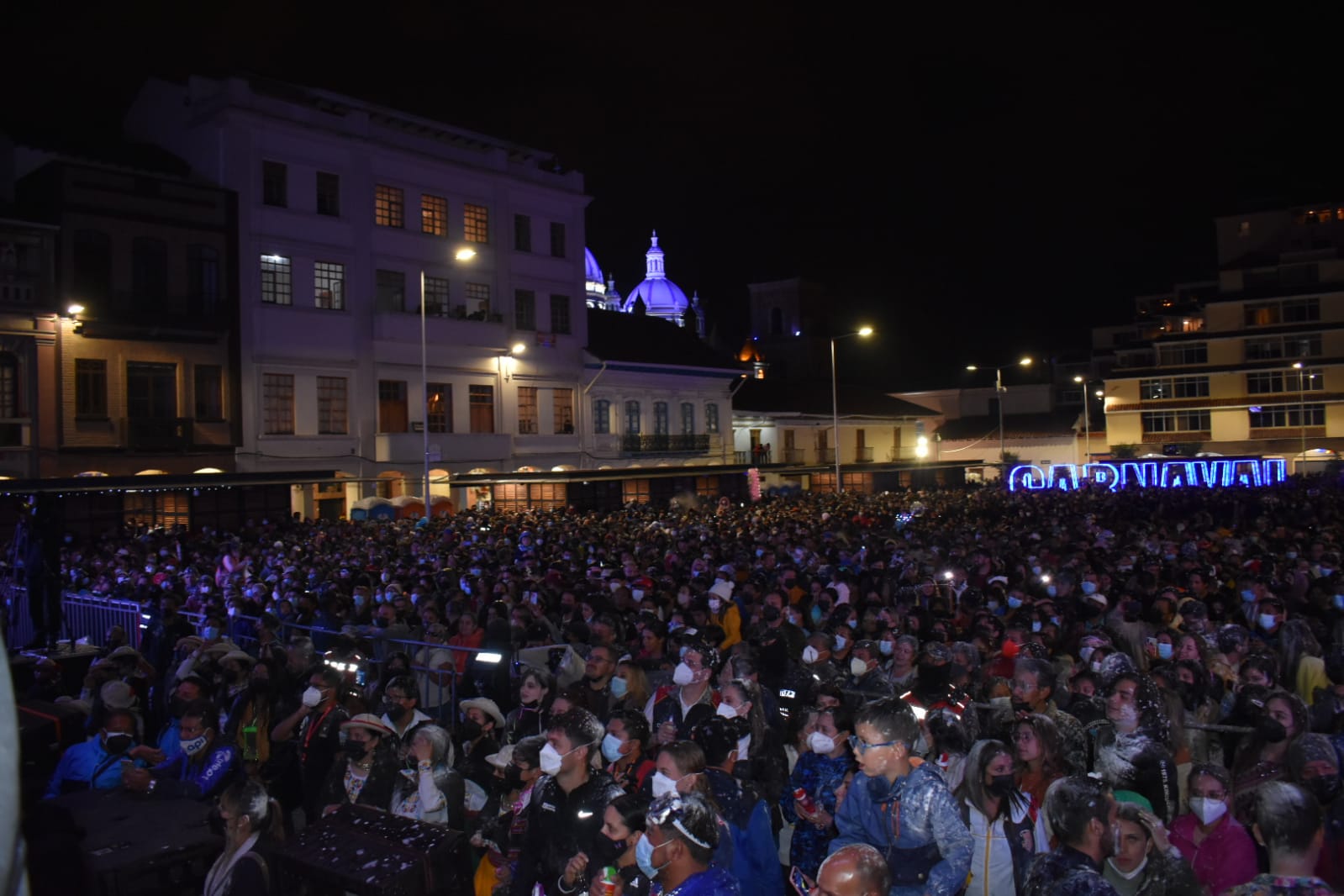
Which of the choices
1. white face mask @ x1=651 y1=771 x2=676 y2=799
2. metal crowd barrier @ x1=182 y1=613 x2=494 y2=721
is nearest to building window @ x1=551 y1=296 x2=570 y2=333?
metal crowd barrier @ x1=182 y1=613 x2=494 y2=721

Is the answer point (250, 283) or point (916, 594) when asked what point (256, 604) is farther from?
point (250, 283)

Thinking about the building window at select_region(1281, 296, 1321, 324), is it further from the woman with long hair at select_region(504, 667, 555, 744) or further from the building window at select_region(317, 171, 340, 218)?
the woman with long hair at select_region(504, 667, 555, 744)

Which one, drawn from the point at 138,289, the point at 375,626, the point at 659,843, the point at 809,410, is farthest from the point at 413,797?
the point at 809,410

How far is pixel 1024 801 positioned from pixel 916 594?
7.00 metres

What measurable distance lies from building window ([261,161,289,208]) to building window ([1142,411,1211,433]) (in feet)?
162

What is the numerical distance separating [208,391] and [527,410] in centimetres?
1186

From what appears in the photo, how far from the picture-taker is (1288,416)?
53.8 metres

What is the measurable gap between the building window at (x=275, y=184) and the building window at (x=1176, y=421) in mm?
49461

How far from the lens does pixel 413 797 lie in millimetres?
5270

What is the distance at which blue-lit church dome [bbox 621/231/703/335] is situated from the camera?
234ft

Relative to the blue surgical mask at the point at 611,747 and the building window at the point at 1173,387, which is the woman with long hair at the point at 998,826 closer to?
the blue surgical mask at the point at 611,747

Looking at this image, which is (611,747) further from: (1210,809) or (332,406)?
(332,406)

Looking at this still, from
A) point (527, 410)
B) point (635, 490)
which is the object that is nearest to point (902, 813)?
point (635, 490)

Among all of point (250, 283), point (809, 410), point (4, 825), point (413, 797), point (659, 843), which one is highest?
point (250, 283)
